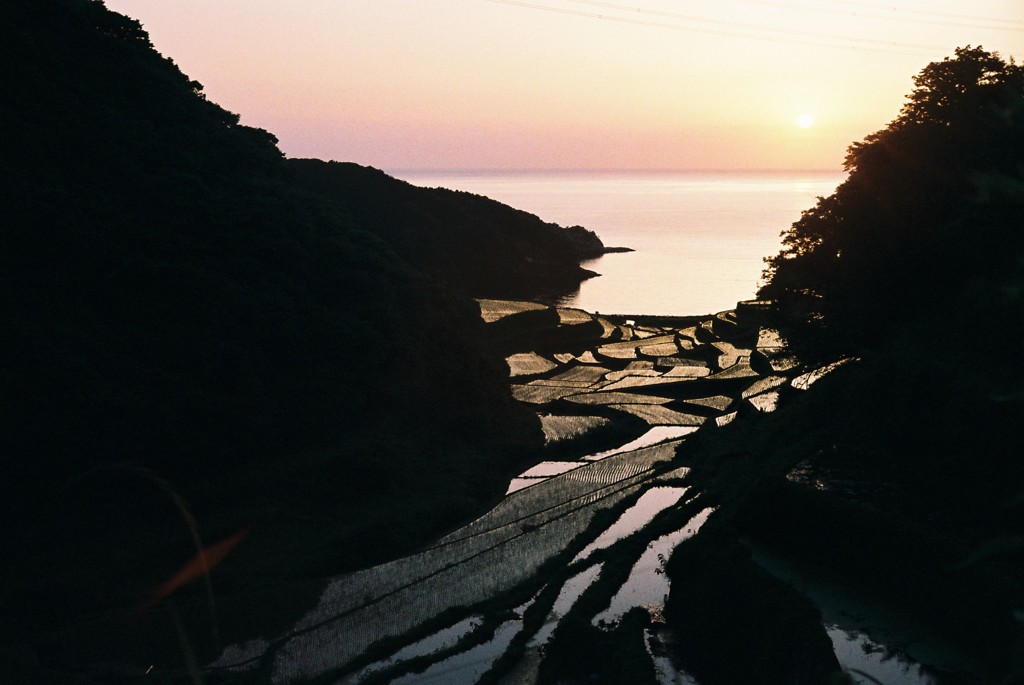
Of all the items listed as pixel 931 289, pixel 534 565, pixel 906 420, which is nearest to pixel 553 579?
pixel 534 565

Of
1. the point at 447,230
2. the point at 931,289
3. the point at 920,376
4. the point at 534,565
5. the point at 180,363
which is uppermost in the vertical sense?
the point at 447,230

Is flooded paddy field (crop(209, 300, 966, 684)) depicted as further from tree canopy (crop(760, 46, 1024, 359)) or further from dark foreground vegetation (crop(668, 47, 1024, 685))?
tree canopy (crop(760, 46, 1024, 359))

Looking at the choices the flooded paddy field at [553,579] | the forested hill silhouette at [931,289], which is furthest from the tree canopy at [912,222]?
the flooded paddy field at [553,579]

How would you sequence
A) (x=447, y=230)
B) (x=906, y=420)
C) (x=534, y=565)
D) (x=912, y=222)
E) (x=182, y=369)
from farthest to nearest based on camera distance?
(x=447, y=230)
(x=912, y=222)
(x=182, y=369)
(x=534, y=565)
(x=906, y=420)

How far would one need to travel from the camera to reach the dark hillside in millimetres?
20594

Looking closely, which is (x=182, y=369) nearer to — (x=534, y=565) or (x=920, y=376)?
(x=534, y=565)

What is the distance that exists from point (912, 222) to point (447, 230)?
2585 inches

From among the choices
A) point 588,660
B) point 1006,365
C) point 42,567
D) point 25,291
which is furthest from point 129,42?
point 1006,365

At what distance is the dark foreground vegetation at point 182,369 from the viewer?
66.4 feet

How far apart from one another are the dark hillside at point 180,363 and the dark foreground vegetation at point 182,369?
0.19 feet

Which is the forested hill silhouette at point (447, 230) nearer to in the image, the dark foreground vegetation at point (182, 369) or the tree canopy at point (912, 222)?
the dark foreground vegetation at point (182, 369)

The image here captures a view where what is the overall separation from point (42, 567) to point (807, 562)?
1549cm

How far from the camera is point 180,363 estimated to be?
78.4ft

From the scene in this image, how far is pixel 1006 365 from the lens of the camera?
18531 mm
